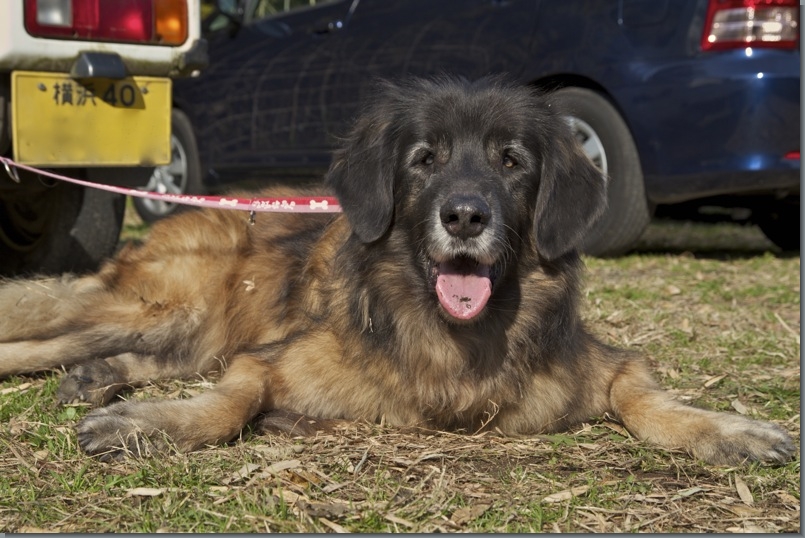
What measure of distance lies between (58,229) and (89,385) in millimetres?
1955

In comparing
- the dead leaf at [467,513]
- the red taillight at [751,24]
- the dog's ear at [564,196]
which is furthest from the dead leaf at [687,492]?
the red taillight at [751,24]

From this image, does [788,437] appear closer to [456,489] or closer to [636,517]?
[636,517]

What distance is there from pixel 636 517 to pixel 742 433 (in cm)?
82

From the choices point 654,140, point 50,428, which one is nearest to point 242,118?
point 654,140

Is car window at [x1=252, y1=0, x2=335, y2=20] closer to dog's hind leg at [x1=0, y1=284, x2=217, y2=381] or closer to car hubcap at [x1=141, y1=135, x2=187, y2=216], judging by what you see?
car hubcap at [x1=141, y1=135, x2=187, y2=216]

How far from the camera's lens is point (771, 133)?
24.1ft

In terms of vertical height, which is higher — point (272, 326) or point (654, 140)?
point (654, 140)

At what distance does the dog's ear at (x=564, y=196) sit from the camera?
4129mm

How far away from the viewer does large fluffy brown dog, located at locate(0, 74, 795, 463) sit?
388 centimetres

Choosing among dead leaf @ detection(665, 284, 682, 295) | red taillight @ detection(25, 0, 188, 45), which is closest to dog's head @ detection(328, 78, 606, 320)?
red taillight @ detection(25, 0, 188, 45)

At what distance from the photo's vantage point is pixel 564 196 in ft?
13.7

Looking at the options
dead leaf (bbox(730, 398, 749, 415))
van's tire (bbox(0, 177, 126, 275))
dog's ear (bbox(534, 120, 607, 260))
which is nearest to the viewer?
dog's ear (bbox(534, 120, 607, 260))

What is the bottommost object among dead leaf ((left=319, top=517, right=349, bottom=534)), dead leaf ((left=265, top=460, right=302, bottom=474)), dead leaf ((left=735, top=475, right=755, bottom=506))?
dead leaf ((left=265, top=460, right=302, bottom=474))

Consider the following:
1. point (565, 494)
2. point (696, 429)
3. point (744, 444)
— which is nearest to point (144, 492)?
point (565, 494)
